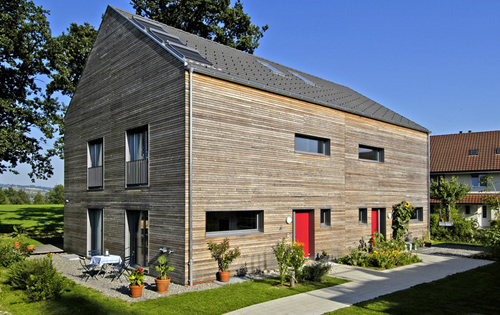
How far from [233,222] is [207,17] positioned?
1853 cm

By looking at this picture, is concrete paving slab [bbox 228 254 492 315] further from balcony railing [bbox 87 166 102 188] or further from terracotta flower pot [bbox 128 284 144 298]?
balcony railing [bbox 87 166 102 188]

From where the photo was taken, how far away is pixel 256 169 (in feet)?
39.4

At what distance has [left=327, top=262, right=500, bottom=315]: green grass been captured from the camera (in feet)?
26.8

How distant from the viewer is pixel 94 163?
1523 centimetres

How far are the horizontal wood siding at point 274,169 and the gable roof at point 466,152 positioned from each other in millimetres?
13231

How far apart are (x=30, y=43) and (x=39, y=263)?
17.1 meters

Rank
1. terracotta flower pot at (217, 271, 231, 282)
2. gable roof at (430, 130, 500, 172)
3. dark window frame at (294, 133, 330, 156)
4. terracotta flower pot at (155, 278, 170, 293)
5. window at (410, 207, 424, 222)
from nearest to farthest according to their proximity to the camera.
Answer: terracotta flower pot at (155, 278, 170, 293) < terracotta flower pot at (217, 271, 231, 282) < dark window frame at (294, 133, 330, 156) < window at (410, 207, 424, 222) < gable roof at (430, 130, 500, 172)

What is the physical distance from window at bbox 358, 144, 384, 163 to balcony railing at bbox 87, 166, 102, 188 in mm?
10424

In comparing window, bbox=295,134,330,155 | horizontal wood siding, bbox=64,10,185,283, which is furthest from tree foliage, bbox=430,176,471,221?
horizontal wood siding, bbox=64,10,185,283

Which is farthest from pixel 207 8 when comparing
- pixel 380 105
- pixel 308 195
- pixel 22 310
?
pixel 22 310

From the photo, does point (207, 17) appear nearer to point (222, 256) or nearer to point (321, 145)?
point (321, 145)

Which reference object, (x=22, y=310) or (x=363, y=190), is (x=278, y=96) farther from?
(x=22, y=310)

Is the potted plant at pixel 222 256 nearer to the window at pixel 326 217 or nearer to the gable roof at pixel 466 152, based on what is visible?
the window at pixel 326 217

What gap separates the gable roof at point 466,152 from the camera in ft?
90.2
